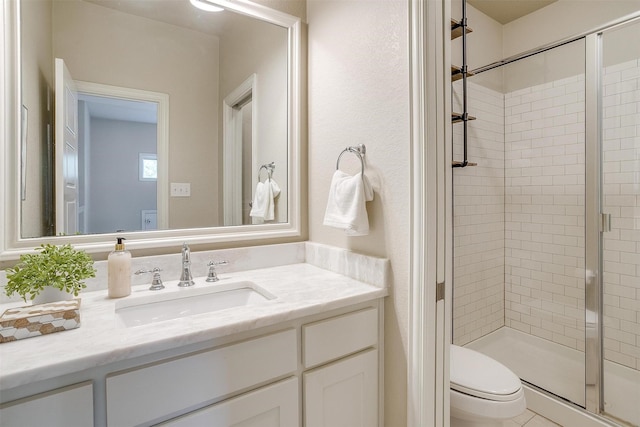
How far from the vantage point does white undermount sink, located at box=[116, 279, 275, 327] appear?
1.08 m

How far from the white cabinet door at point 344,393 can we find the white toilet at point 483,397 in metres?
0.38

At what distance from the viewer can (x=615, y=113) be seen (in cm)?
192

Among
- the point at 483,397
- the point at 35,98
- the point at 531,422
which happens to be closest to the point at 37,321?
the point at 35,98

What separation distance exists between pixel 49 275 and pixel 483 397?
62.1 inches

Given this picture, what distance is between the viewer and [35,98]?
1.12 m

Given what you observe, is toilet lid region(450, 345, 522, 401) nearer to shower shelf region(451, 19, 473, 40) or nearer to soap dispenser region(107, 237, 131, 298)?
soap dispenser region(107, 237, 131, 298)

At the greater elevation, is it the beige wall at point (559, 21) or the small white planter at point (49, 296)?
the beige wall at point (559, 21)

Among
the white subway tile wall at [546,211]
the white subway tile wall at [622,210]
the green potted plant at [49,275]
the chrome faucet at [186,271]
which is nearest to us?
the green potted plant at [49,275]

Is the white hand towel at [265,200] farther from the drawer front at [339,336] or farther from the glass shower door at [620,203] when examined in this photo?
the glass shower door at [620,203]

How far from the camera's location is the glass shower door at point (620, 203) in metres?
1.84

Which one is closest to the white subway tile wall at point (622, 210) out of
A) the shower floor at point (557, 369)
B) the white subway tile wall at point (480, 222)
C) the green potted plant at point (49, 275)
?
the shower floor at point (557, 369)

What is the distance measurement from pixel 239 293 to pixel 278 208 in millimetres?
503

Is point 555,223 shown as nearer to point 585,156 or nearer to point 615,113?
point 585,156

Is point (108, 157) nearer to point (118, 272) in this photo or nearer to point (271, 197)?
point (118, 272)
